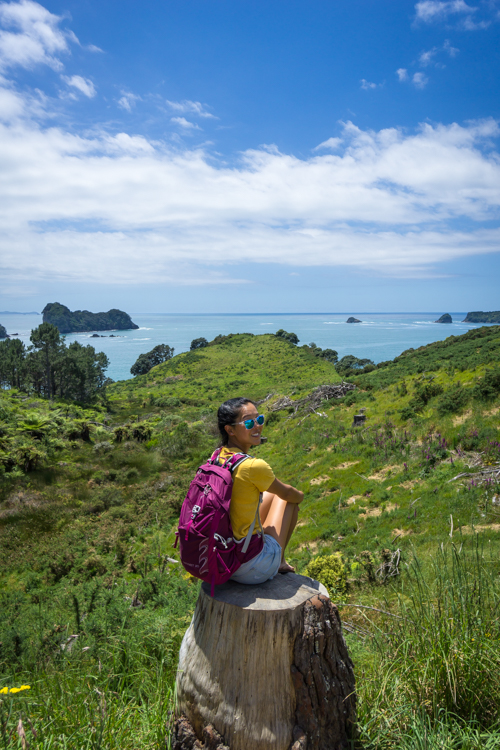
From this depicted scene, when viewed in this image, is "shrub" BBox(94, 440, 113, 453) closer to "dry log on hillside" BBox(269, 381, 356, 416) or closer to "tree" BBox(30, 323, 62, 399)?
"dry log on hillside" BBox(269, 381, 356, 416)

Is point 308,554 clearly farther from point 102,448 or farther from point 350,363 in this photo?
point 350,363

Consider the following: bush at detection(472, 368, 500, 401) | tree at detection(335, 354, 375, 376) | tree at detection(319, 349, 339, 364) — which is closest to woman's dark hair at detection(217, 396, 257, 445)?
bush at detection(472, 368, 500, 401)

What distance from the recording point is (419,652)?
2.40 metres

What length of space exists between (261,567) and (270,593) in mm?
159

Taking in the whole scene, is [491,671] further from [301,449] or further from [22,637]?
[301,449]

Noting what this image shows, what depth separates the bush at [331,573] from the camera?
652cm

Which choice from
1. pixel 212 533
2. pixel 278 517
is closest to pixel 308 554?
pixel 278 517

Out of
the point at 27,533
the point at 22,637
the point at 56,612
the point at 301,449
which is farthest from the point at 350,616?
the point at 301,449

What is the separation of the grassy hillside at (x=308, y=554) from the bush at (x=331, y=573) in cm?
3

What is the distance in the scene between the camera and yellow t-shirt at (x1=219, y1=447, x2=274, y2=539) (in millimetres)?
2471

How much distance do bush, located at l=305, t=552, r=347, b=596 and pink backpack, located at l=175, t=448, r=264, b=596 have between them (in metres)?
4.76

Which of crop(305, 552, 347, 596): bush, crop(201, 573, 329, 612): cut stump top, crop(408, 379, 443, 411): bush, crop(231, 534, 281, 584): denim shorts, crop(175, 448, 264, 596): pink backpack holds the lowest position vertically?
crop(305, 552, 347, 596): bush

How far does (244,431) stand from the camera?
277 cm

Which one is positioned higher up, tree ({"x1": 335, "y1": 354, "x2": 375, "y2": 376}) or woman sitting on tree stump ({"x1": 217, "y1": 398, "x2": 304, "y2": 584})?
woman sitting on tree stump ({"x1": 217, "y1": 398, "x2": 304, "y2": 584})
